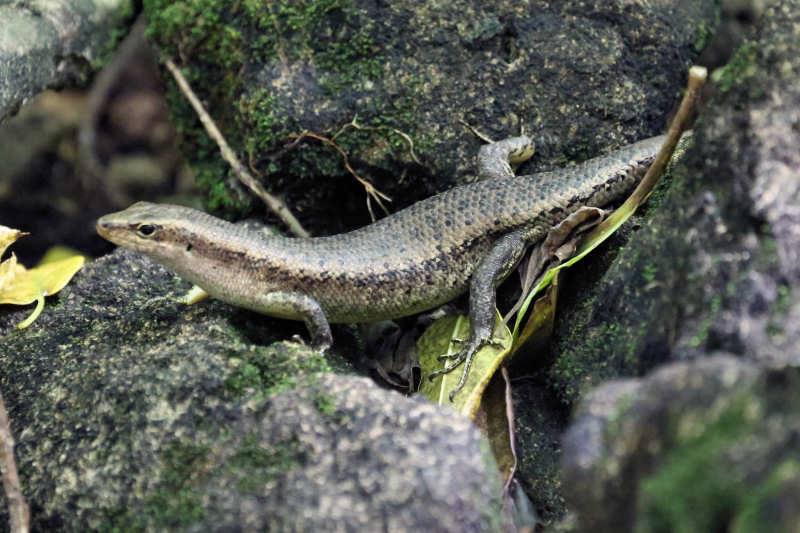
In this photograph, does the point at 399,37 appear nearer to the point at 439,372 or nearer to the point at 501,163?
the point at 501,163

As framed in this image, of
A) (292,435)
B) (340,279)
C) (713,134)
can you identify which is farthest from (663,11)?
(292,435)

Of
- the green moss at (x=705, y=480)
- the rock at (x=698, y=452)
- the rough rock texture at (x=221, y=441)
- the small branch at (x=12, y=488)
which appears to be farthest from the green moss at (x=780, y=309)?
the small branch at (x=12, y=488)

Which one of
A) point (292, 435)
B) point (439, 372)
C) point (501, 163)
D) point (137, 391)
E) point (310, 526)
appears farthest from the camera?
point (501, 163)

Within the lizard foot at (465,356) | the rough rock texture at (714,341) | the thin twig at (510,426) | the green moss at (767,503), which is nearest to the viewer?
the green moss at (767,503)

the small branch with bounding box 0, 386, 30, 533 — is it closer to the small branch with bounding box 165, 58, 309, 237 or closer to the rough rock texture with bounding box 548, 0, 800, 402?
the small branch with bounding box 165, 58, 309, 237

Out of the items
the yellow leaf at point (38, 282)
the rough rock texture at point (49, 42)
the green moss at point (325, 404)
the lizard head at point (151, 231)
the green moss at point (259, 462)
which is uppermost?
the rough rock texture at point (49, 42)

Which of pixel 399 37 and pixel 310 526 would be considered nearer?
pixel 310 526

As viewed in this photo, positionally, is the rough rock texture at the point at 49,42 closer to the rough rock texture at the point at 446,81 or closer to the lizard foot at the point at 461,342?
the rough rock texture at the point at 446,81

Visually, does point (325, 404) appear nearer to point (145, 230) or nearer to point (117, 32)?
point (145, 230)
